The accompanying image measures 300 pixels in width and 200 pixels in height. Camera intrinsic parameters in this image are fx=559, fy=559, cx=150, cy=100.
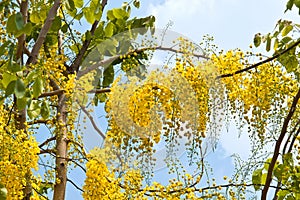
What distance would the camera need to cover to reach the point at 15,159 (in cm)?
141

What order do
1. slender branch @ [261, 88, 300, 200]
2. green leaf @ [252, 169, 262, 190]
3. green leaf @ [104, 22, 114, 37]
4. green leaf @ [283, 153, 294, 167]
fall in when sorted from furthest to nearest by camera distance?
green leaf @ [104, 22, 114, 37] < green leaf @ [252, 169, 262, 190] < green leaf @ [283, 153, 294, 167] < slender branch @ [261, 88, 300, 200]

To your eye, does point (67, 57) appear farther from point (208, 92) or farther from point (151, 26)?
point (208, 92)

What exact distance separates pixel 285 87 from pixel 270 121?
0.34 ft

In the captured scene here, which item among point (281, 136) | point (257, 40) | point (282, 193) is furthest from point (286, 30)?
point (282, 193)

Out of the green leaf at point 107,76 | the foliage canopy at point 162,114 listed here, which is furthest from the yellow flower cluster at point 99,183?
the green leaf at point 107,76

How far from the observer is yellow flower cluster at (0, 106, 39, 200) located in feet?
4.50

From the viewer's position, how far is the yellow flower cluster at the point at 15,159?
1373mm

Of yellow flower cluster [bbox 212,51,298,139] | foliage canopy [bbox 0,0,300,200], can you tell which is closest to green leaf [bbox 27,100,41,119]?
foliage canopy [bbox 0,0,300,200]

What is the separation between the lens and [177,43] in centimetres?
146

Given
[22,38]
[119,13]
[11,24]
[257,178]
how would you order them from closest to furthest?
[11,24] → [22,38] → [257,178] → [119,13]

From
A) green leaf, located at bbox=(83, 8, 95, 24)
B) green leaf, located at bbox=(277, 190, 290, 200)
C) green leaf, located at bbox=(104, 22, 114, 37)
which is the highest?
green leaf, located at bbox=(104, 22, 114, 37)

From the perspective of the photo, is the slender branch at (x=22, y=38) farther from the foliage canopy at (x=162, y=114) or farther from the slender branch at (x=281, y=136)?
the slender branch at (x=281, y=136)

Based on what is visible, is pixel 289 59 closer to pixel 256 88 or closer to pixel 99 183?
pixel 256 88

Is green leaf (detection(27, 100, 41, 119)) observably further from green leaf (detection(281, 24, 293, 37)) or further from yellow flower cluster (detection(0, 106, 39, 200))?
green leaf (detection(281, 24, 293, 37))
